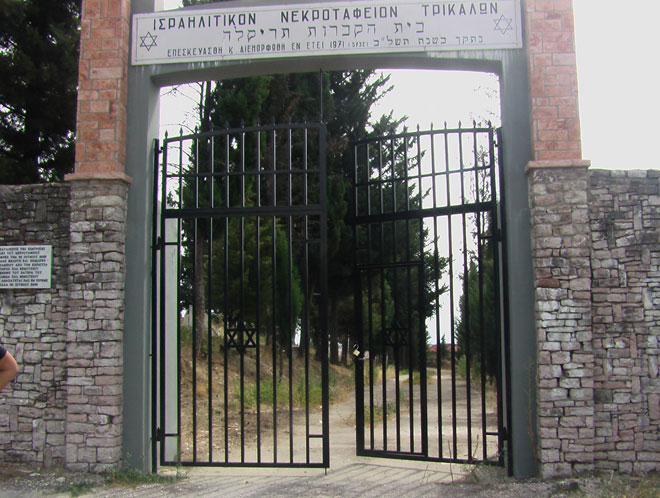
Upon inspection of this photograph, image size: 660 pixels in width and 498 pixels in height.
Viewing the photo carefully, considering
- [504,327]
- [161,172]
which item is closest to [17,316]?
[161,172]

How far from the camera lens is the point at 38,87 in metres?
12.0

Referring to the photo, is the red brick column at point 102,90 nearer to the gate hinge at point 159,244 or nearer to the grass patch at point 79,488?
the gate hinge at point 159,244

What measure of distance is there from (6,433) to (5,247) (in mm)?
1861

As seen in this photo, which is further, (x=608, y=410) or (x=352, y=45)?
(x=352, y=45)

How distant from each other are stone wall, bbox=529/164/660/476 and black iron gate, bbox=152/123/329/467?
2088mm

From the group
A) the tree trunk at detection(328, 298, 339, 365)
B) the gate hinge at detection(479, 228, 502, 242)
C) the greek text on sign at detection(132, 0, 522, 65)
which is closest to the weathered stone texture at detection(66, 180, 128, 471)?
the greek text on sign at detection(132, 0, 522, 65)

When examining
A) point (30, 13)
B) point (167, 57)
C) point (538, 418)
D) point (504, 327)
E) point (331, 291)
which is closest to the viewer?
point (538, 418)

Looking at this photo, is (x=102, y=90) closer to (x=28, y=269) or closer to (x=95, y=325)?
(x=28, y=269)

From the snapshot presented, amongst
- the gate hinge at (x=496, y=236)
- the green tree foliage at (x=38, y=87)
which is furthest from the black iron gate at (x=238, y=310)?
the green tree foliage at (x=38, y=87)

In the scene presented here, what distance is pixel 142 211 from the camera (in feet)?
20.5

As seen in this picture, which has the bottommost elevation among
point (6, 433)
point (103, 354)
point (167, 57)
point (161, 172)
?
point (6, 433)

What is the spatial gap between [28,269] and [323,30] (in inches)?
152

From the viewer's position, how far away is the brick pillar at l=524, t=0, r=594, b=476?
5.48 meters

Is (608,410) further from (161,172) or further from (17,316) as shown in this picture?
(17,316)
